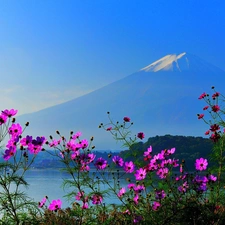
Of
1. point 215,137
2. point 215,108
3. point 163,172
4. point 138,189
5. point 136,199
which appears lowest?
point 136,199

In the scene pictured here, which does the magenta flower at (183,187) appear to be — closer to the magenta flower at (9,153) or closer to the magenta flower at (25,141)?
the magenta flower at (25,141)

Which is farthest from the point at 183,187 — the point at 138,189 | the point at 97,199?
the point at 97,199

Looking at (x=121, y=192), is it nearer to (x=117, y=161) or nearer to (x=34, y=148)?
(x=117, y=161)

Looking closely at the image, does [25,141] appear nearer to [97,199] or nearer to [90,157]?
[90,157]

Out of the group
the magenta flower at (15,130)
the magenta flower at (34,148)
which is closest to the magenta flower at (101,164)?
the magenta flower at (34,148)

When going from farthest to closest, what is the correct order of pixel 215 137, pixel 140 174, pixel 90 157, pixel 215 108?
pixel 215 108
pixel 215 137
pixel 140 174
pixel 90 157

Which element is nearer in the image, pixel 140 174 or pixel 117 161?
pixel 117 161

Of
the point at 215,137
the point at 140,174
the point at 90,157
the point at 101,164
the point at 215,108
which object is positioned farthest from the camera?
the point at 215,108

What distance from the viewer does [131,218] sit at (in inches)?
211

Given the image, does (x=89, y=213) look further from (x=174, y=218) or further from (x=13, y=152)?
(x=13, y=152)

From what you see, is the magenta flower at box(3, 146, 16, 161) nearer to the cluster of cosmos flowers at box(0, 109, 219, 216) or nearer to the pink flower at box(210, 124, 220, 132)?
the cluster of cosmos flowers at box(0, 109, 219, 216)

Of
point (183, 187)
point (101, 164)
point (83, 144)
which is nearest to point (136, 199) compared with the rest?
point (183, 187)

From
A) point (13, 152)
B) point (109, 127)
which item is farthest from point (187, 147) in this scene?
point (13, 152)

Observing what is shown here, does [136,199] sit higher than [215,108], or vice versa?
[215,108]
